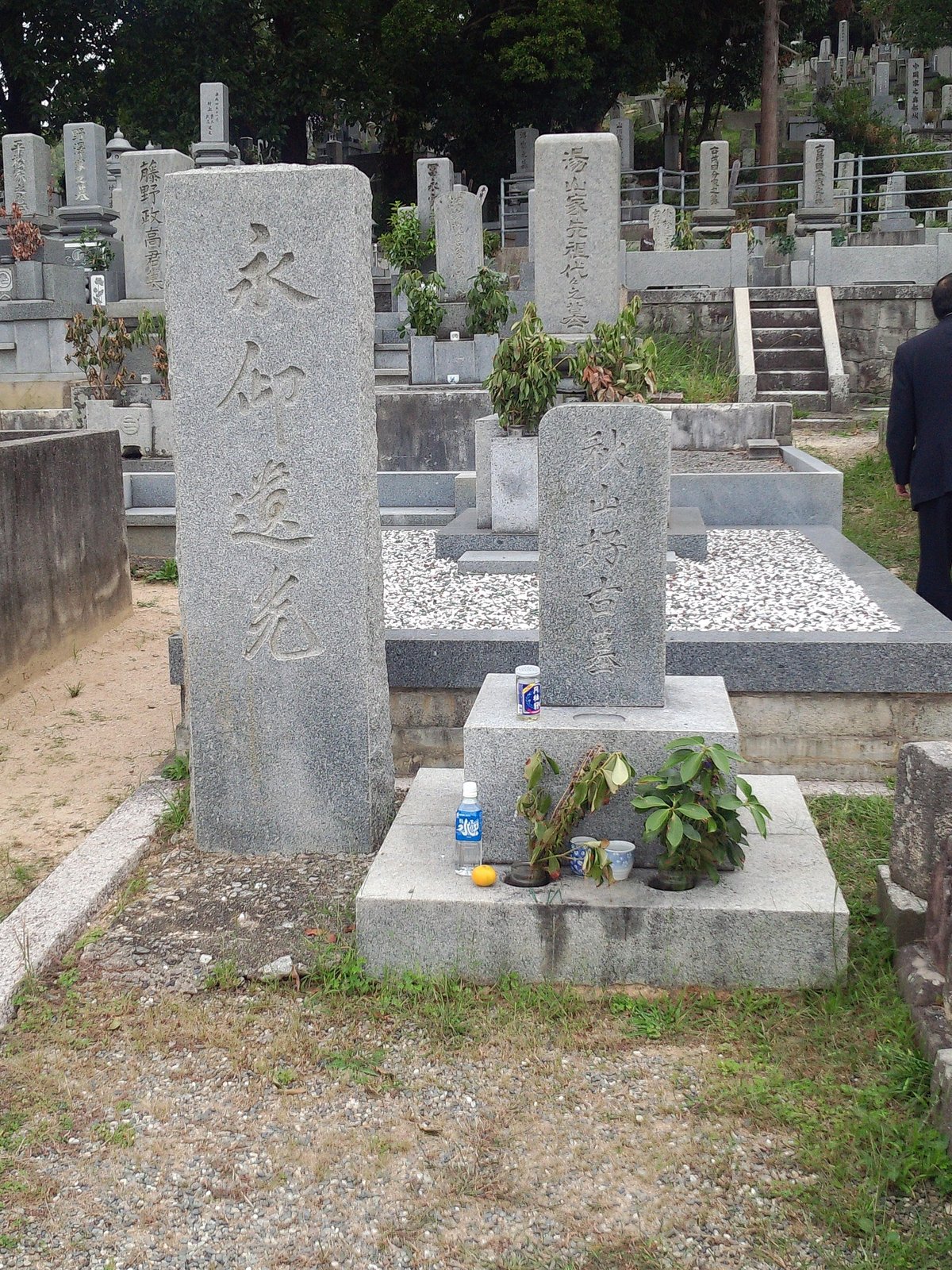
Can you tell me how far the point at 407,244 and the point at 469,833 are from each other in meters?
14.5

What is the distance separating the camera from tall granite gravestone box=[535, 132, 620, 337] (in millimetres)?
9516

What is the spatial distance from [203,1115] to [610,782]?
1348 millimetres

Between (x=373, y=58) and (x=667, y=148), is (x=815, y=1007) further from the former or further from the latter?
(x=667, y=148)

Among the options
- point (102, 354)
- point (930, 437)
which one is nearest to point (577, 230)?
point (102, 354)

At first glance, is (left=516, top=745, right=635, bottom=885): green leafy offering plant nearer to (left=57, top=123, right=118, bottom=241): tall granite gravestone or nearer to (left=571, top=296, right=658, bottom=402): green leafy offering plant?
(left=571, top=296, right=658, bottom=402): green leafy offering plant

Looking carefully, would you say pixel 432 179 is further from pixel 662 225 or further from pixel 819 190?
pixel 819 190

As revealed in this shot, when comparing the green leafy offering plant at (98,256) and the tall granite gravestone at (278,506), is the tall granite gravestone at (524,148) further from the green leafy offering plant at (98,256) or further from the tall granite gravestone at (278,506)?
the tall granite gravestone at (278,506)

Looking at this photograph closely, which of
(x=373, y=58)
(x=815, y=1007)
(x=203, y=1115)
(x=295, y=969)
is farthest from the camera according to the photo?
(x=373, y=58)

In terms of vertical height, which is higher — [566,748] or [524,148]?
[524,148]

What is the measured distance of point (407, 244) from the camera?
1684 centimetres

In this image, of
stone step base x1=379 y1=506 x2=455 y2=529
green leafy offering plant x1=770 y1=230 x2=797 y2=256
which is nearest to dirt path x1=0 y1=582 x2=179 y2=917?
stone step base x1=379 y1=506 x2=455 y2=529

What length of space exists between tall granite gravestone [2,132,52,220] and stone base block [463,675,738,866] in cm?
1664

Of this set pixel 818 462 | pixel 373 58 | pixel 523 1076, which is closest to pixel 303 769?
pixel 523 1076

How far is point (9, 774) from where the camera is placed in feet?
17.6
